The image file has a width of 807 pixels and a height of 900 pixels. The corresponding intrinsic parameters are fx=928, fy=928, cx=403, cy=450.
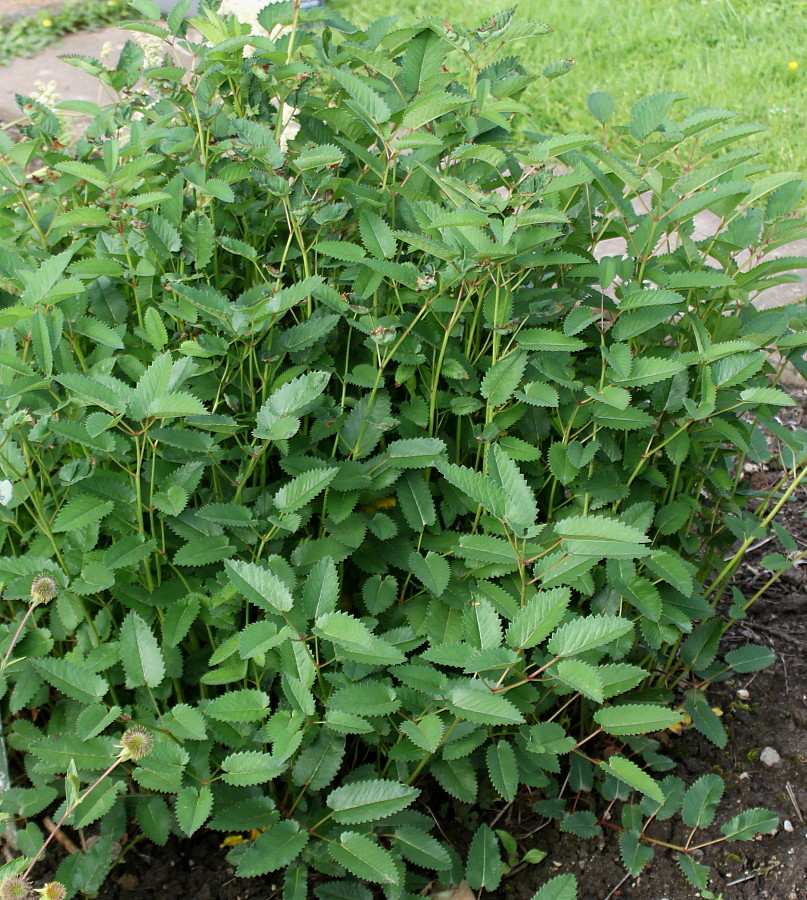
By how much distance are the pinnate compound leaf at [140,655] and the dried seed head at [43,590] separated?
119 mm

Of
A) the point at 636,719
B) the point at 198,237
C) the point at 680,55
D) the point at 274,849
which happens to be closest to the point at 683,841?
the point at 636,719

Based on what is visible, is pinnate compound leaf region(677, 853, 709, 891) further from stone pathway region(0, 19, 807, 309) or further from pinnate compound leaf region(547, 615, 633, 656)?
stone pathway region(0, 19, 807, 309)

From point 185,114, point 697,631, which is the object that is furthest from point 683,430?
point 185,114

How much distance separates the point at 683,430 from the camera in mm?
1573

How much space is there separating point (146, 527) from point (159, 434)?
0.30m

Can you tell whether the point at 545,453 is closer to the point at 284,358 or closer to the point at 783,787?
the point at 284,358

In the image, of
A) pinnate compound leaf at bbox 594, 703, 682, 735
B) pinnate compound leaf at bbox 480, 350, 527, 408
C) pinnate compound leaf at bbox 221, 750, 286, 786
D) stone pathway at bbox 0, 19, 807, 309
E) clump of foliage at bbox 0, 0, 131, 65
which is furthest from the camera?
clump of foliage at bbox 0, 0, 131, 65

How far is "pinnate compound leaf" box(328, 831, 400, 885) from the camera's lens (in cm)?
128

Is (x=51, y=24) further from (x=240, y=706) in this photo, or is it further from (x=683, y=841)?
(x=683, y=841)

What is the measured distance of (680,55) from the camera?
4.83m

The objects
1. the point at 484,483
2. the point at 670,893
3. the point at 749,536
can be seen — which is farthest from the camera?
the point at 749,536

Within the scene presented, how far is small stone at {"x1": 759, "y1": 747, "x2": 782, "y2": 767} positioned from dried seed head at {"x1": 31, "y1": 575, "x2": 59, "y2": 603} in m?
1.33

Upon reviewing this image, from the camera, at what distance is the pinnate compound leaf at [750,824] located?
156cm

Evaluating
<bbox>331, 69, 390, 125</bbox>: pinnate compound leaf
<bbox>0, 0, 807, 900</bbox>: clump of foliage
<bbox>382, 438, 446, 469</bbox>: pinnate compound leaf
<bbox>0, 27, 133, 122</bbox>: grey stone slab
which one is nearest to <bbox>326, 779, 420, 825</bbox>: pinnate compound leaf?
<bbox>0, 0, 807, 900</bbox>: clump of foliage
